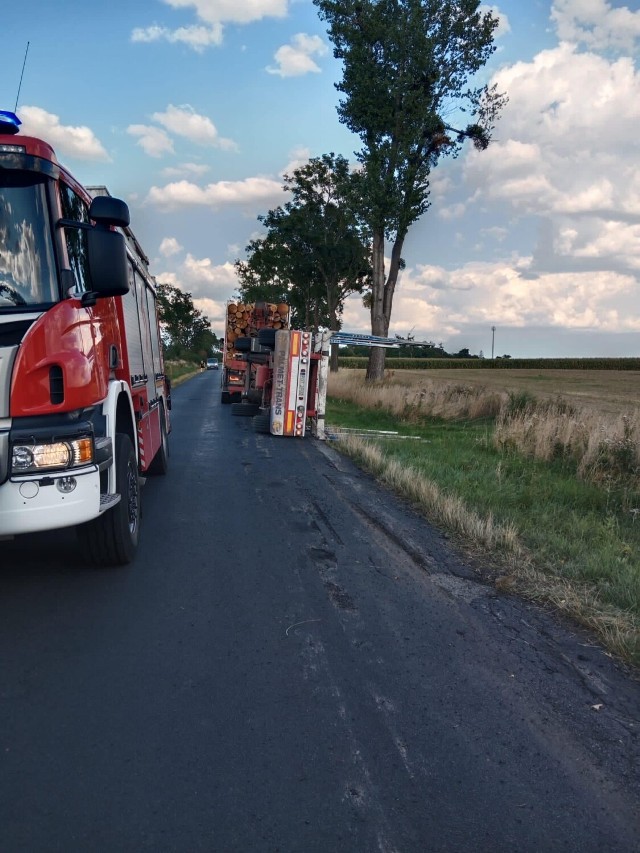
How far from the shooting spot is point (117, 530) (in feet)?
17.9

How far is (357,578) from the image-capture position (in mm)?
5652

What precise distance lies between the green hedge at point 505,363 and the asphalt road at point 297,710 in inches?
2456

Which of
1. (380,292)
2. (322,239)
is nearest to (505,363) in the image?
(322,239)

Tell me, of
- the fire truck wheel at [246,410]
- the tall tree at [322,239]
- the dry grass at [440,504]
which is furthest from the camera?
the tall tree at [322,239]

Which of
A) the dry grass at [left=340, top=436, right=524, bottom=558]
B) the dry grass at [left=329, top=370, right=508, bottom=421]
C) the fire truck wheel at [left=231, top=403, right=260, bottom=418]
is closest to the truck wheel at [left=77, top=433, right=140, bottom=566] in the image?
the dry grass at [left=340, top=436, right=524, bottom=558]

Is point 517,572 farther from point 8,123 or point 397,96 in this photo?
point 397,96

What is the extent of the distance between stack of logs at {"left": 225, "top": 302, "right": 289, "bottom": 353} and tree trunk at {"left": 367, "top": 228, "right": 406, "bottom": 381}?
171 inches

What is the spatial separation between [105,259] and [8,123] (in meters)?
1.08

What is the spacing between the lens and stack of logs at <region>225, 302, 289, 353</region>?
78.4ft

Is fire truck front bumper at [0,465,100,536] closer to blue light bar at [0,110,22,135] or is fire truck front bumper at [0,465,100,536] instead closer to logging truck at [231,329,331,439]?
blue light bar at [0,110,22,135]

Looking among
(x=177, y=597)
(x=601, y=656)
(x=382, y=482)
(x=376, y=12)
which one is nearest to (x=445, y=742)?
(x=601, y=656)

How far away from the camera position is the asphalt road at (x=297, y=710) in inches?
106

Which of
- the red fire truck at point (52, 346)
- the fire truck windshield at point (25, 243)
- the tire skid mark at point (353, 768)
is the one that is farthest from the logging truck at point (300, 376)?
the tire skid mark at point (353, 768)

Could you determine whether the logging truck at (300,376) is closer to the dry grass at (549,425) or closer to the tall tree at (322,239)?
the dry grass at (549,425)
